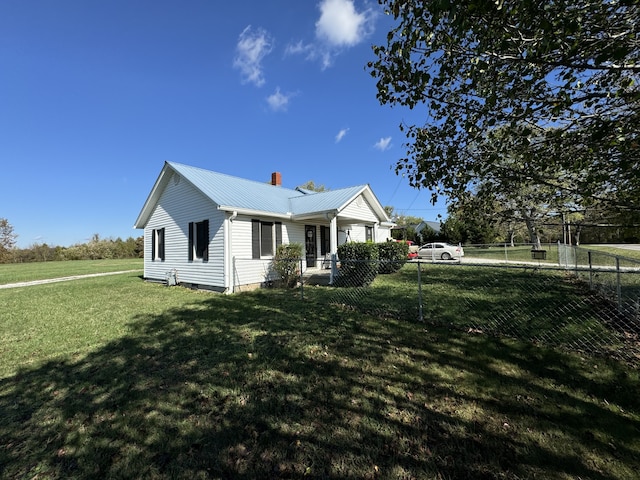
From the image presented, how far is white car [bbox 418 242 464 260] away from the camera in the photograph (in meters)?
22.7

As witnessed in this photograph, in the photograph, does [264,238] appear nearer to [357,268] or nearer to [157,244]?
[357,268]

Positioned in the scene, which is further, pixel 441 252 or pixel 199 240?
pixel 441 252

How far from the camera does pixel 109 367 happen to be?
4285mm

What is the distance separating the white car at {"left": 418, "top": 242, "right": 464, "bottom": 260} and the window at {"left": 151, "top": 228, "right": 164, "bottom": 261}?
1902 centimetres

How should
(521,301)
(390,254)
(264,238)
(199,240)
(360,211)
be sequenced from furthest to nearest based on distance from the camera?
(360,211), (390,254), (264,238), (199,240), (521,301)

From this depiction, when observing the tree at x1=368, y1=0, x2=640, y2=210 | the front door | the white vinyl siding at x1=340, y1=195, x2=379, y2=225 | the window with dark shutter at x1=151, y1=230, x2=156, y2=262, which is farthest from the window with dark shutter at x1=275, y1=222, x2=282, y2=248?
the tree at x1=368, y1=0, x2=640, y2=210

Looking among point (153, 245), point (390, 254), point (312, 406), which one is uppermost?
point (153, 245)

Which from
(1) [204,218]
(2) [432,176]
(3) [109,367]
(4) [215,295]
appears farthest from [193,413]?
(1) [204,218]

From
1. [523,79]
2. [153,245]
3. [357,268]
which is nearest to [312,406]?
[523,79]

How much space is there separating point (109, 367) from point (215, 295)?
562 cm

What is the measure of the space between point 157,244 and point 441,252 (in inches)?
810

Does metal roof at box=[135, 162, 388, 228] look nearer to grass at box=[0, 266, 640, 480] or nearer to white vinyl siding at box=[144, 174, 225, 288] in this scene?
white vinyl siding at box=[144, 174, 225, 288]

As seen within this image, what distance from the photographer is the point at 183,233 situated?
1230 centimetres

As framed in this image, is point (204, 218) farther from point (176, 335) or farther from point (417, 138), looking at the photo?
point (417, 138)
